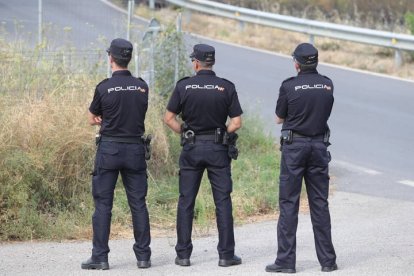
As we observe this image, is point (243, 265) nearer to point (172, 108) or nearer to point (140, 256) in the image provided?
point (140, 256)

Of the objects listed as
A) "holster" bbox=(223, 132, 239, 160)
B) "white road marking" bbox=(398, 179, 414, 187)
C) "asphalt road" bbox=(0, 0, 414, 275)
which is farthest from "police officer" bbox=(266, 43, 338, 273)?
"white road marking" bbox=(398, 179, 414, 187)

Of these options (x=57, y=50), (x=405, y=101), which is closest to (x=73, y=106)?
(x=57, y=50)

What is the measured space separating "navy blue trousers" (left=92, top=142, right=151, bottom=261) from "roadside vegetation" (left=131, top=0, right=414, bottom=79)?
926cm

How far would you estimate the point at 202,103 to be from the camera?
8.07 metres

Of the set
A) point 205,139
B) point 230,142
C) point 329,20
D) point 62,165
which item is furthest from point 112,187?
point 329,20

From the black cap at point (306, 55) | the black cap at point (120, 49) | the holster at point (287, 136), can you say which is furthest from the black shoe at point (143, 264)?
the black cap at point (306, 55)

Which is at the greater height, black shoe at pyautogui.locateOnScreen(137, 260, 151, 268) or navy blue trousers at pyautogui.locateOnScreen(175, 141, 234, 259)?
navy blue trousers at pyautogui.locateOnScreen(175, 141, 234, 259)

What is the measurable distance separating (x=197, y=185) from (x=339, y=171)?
4740mm

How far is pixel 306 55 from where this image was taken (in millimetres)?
7883

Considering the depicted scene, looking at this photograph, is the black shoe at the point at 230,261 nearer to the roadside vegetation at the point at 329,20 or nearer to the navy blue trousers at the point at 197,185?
the navy blue trousers at the point at 197,185

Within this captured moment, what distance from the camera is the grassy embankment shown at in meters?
9.27

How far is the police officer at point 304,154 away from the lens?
7887mm

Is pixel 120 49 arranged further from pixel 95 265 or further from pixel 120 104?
pixel 95 265

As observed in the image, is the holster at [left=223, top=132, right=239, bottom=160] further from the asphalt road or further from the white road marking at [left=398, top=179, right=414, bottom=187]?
the white road marking at [left=398, top=179, right=414, bottom=187]
